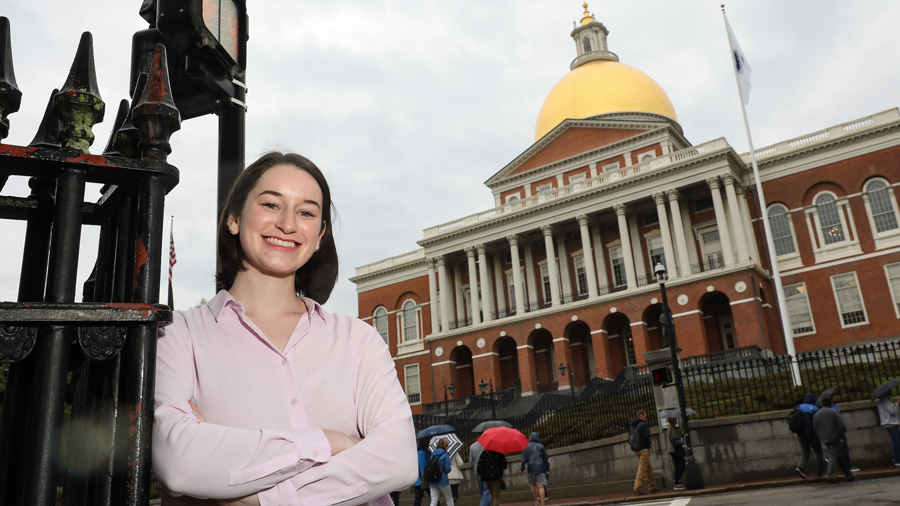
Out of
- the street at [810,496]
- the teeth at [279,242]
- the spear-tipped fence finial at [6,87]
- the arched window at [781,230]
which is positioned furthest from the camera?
the arched window at [781,230]

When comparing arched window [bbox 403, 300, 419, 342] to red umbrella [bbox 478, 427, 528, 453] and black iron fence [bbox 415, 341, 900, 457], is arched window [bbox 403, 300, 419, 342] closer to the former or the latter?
black iron fence [bbox 415, 341, 900, 457]

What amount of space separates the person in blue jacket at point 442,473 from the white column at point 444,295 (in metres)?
33.9

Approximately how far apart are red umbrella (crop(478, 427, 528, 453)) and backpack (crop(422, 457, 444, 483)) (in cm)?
123

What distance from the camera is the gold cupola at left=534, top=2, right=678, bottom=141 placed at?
160ft

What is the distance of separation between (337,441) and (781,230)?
42.9 metres

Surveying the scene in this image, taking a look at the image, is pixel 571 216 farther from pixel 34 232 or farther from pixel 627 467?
pixel 34 232

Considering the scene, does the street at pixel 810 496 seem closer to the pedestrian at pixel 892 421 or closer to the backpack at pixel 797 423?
the backpack at pixel 797 423

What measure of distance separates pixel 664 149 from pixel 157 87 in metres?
44.8

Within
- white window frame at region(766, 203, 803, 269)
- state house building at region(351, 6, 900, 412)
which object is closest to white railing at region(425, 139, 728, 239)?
state house building at region(351, 6, 900, 412)

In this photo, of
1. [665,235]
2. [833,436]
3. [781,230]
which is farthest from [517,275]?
[833,436]

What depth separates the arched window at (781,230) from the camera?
39375 mm

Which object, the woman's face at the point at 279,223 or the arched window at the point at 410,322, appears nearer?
the woman's face at the point at 279,223

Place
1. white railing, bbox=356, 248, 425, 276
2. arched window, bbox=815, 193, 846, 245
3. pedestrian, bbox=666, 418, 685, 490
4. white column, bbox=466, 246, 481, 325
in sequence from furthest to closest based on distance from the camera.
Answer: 1. white railing, bbox=356, 248, 425, 276
2. white column, bbox=466, 246, 481, 325
3. arched window, bbox=815, 193, 846, 245
4. pedestrian, bbox=666, 418, 685, 490

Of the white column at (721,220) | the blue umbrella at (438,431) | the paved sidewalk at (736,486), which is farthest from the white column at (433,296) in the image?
the blue umbrella at (438,431)
